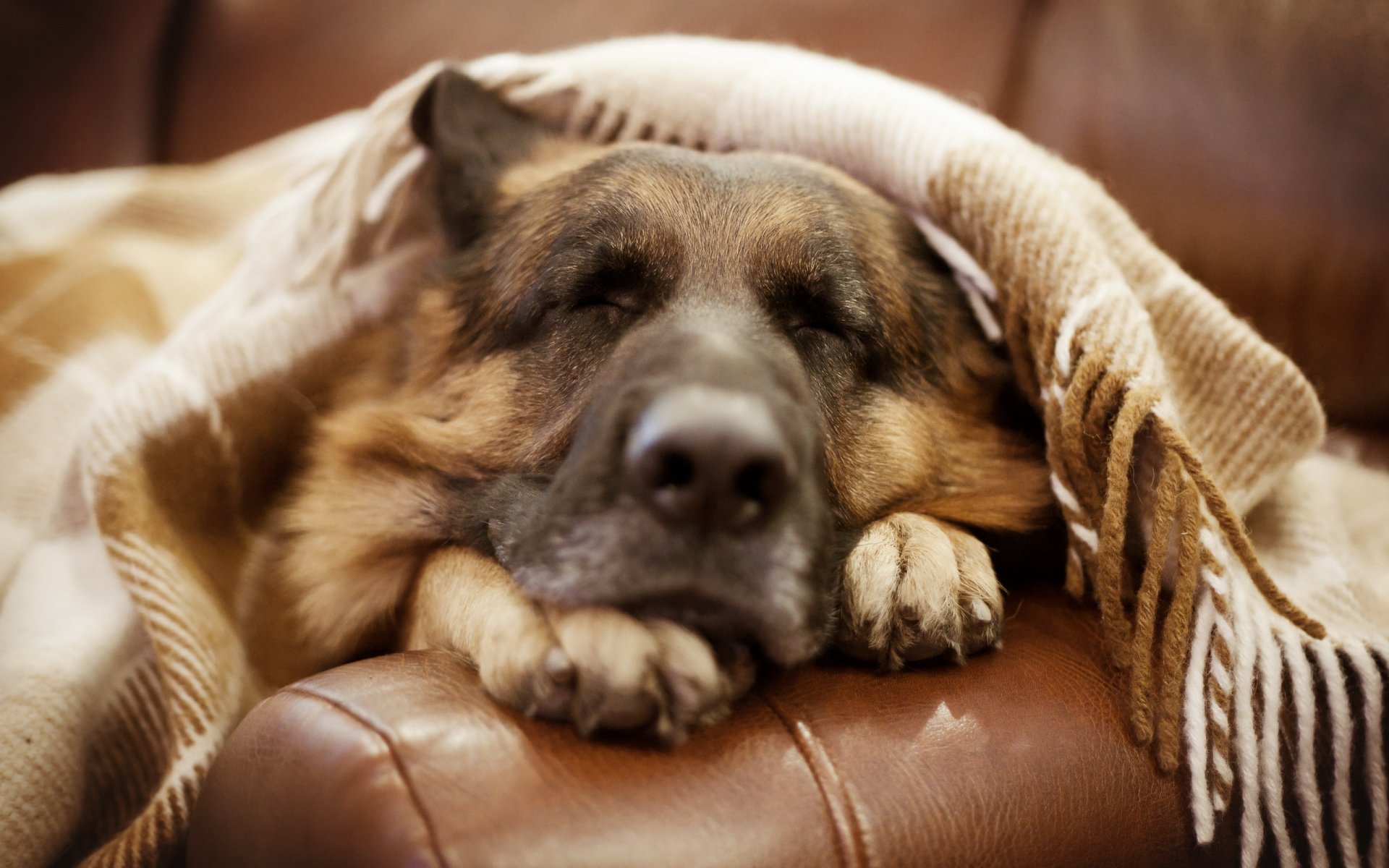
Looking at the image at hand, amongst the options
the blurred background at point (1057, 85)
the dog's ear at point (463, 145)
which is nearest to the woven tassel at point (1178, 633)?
the blurred background at point (1057, 85)

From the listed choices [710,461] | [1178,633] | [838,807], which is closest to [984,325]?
[1178,633]

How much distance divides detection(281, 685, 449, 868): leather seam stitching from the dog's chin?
0.24 metres

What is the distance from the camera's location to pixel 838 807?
769 millimetres

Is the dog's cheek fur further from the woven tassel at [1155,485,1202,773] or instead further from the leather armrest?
the woven tassel at [1155,485,1202,773]

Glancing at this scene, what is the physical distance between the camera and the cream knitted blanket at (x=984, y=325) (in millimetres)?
953

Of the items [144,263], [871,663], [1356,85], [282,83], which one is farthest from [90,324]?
[1356,85]

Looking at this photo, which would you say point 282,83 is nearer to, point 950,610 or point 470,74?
point 470,74

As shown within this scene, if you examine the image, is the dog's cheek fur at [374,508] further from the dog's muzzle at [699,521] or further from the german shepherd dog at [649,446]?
the dog's muzzle at [699,521]

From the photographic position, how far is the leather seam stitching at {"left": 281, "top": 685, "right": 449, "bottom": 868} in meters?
0.66

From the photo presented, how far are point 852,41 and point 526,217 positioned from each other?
1.32 meters

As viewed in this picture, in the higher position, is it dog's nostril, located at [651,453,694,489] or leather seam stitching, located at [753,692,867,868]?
dog's nostril, located at [651,453,694,489]

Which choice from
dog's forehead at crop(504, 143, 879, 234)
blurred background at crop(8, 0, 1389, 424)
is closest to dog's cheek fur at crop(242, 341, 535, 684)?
dog's forehead at crop(504, 143, 879, 234)

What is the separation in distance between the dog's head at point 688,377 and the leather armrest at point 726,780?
0.45ft

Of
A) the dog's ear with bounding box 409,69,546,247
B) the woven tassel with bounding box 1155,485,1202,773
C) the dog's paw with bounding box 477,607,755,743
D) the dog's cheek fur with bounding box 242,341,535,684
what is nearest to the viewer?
the dog's paw with bounding box 477,607,755,743
